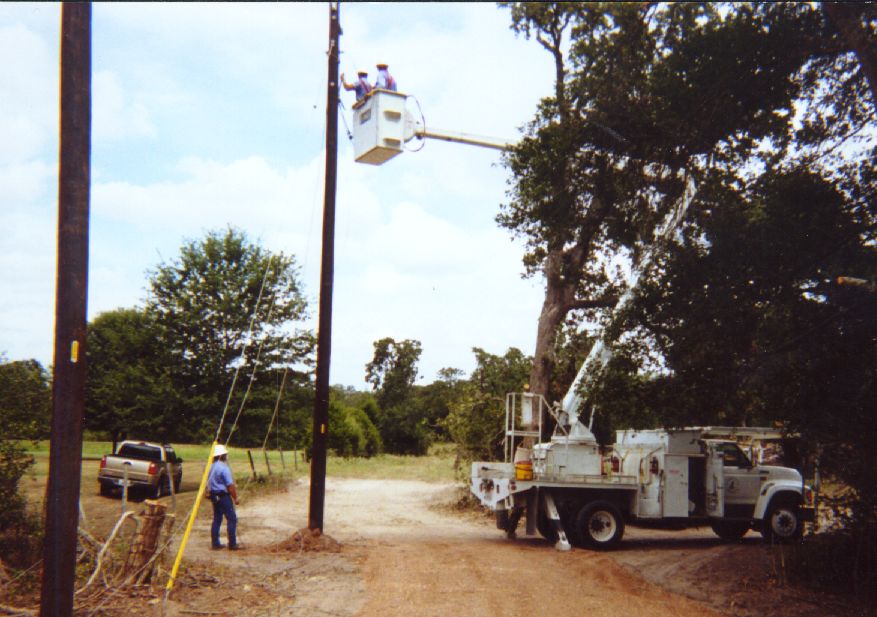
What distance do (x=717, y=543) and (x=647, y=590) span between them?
676 cm

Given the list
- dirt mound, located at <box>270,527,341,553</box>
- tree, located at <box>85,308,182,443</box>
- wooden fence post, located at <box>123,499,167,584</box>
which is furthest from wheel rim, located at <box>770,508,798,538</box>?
tree, located at <box>85,308,182,443</box>

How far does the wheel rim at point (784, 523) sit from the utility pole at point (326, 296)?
926 centimetres

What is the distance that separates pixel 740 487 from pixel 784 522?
112 cm

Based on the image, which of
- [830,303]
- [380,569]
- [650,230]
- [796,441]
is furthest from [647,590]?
[650,230]

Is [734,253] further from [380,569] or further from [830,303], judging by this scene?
[380,569]

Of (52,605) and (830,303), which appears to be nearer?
(52,605)

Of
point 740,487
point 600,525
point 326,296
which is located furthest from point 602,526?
point 326,296

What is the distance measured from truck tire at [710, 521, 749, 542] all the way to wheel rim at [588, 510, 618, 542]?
2.46 m

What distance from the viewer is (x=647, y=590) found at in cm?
1086

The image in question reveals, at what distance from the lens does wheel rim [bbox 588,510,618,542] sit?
1506cm

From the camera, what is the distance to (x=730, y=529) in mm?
16656

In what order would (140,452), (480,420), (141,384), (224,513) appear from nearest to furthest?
1. (224,513)
2. (480,420)
3. (140,452)
4. (141,384)

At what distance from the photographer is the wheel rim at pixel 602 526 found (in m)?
15.1

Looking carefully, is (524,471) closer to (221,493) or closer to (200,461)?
(221,493)
